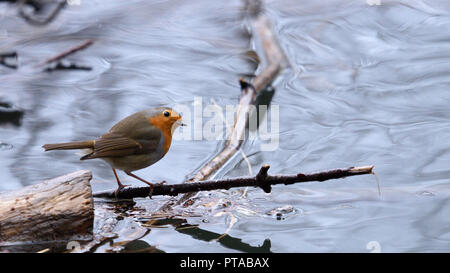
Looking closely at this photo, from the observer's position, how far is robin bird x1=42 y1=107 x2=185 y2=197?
362 cm

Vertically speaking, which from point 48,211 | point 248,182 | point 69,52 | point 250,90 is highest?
point 69,52

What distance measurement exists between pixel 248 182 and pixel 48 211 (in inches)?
39.3

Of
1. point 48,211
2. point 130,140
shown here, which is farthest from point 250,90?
point 48,211

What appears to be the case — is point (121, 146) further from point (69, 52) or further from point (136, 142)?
point (69, 52)

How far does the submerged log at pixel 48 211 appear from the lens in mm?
3064

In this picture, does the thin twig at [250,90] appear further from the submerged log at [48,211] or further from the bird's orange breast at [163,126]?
the submerged log at [48,211]

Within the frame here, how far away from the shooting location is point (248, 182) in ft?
10.5

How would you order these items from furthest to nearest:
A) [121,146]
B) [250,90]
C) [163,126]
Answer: [250,90] → [163,126] → [121,146]

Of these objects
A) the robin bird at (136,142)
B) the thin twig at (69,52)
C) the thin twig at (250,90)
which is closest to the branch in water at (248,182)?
the robin bird at (136,142)

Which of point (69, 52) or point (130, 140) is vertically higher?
point (69, 52)

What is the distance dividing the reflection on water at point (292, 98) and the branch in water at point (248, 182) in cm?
22

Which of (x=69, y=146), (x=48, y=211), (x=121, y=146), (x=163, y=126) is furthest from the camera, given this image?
(x=163, y=126)

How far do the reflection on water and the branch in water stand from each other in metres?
0.22
